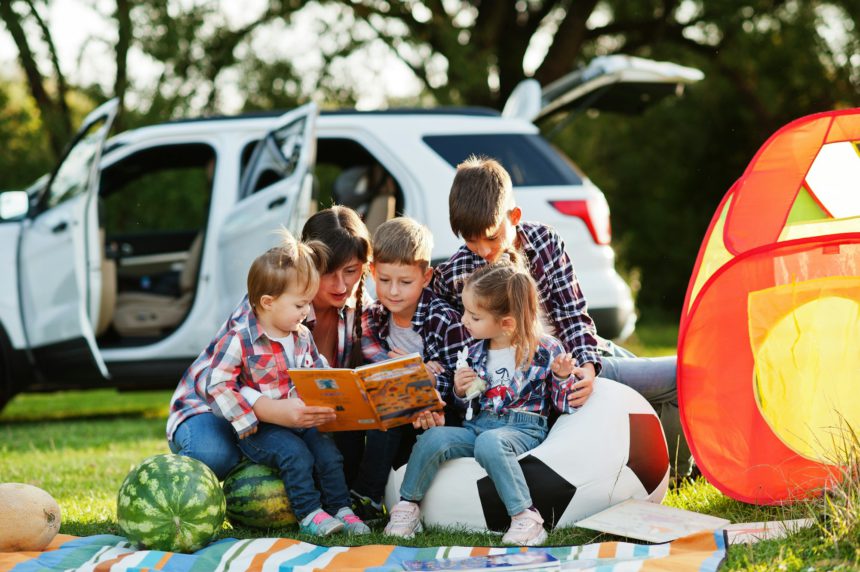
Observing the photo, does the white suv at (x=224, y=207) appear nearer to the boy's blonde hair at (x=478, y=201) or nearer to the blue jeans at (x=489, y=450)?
the boy's blonde hair at (x=478, y=201)

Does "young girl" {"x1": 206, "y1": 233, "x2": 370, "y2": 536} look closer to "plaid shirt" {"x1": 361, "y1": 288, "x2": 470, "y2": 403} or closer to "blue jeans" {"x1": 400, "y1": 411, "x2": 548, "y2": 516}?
"blue jeans" {"x1": 400, "y1": 411, "x2": 548, "y2": 516}

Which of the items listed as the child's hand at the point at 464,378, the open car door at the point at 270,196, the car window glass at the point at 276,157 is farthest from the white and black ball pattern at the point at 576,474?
the car window glass at the point at 276,157

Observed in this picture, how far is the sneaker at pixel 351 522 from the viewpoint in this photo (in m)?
3.41

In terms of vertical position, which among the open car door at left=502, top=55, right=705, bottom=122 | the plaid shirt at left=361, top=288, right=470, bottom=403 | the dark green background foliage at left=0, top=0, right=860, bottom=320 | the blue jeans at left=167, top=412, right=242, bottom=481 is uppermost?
the dark green background foliage at left=0, top=0, right=860, bottom=320

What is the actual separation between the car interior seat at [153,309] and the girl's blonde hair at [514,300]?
341 cm

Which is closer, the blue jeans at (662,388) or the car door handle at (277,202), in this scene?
the blue jeans at (662,388)

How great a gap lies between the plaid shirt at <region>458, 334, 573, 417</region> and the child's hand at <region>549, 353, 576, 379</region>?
25mm

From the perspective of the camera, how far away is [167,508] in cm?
315

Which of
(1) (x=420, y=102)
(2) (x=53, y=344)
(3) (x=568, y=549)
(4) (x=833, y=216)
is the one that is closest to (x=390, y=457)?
(3) (x=568, y=549)

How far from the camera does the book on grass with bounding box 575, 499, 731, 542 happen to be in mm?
3086

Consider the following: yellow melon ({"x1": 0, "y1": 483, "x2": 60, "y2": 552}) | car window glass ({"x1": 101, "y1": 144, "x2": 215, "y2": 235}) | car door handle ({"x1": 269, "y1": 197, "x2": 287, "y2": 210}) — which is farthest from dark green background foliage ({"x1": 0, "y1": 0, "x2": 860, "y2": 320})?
yellow melon ({"x1": 0, "y1": 483, "x2": 60, "y2": 552})

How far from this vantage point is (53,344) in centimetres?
606

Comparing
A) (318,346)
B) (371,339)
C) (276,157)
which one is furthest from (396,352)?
(276,157)

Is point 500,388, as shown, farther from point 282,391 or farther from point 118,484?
point 118,484
